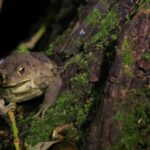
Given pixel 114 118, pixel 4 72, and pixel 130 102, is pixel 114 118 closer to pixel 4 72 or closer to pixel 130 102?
pixel 130 102

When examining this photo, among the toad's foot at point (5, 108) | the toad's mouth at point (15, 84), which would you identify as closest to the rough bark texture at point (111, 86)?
the toad's foot at point (5, 108)

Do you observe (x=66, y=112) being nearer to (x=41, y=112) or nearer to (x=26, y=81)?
(x=41, y=112)

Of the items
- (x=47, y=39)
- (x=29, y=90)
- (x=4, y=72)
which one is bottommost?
(x=47, y=39)

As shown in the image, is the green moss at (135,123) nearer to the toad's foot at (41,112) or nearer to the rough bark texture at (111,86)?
the rough bark texture at (111,86)

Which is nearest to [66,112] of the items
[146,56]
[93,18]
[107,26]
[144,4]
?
[146,56]

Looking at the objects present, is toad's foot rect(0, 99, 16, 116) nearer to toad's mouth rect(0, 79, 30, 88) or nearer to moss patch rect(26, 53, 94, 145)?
toad's mouth rect(0, 79, 30, 88)

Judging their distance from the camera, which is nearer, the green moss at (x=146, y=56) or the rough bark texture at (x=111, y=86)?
the rough bark texture at (x=111, y=86)

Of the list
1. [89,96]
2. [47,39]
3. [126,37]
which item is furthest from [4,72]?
[47,39]
